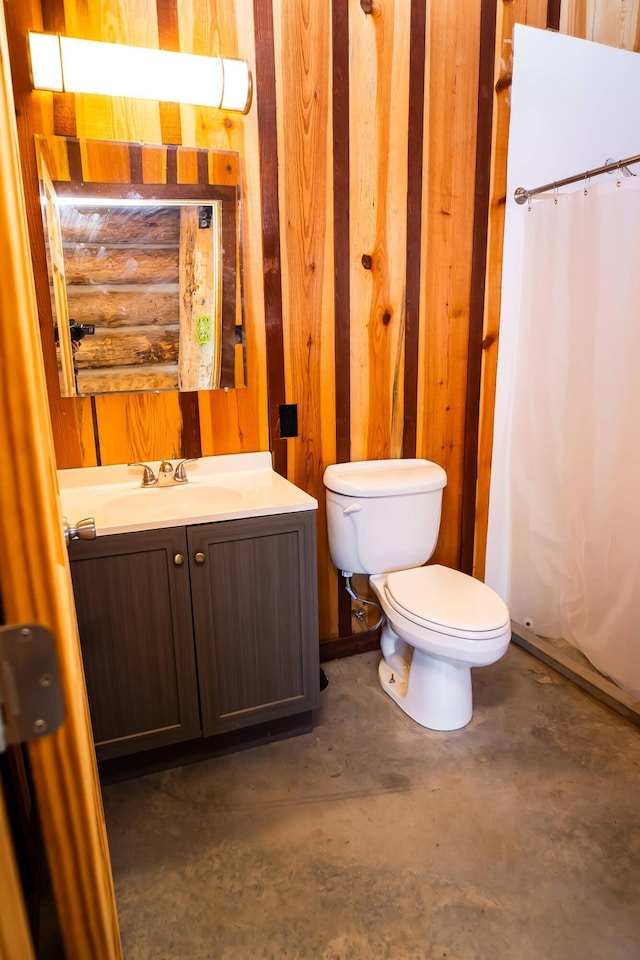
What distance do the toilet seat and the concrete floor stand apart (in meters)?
0.41

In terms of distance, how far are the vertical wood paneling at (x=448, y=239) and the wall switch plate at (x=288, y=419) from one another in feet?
1.76

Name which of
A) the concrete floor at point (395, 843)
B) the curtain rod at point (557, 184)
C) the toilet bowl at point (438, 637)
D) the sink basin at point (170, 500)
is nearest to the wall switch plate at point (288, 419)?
the sink basin at point (170, 500)

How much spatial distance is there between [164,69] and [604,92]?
1.71 metres

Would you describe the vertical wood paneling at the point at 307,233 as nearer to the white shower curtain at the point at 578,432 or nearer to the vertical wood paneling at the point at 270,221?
the vertical wood paneling at the point at 270,221

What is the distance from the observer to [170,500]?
6.33 ft

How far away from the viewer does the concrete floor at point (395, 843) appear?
1.34m

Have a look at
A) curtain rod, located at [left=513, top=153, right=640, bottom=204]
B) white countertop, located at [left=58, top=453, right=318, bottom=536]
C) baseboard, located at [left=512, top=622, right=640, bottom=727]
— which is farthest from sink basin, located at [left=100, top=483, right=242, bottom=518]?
curtain rod, located at [left=513, top=153, right=640, bottom=204]

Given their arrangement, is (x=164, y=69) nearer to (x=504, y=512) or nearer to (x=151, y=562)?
(x=151, y=562)

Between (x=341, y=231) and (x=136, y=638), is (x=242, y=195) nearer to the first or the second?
(x=341, y=231)

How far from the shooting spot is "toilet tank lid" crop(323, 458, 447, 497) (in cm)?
208

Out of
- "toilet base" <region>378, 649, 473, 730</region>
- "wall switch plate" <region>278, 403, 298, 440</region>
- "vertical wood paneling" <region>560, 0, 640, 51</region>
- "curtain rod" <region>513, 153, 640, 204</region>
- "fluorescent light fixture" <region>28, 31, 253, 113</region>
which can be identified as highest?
"vertical wood paneling" <region>560, 0, 640, 51</region>

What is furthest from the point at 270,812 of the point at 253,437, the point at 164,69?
the point at 164,69

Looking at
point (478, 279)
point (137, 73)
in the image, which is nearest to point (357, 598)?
point (478, 279)

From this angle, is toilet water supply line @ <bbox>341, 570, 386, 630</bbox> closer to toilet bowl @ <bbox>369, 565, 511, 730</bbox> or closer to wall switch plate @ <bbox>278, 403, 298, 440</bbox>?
toilet bowl @ <bbox>369, 565, 511, 730</bbox>
